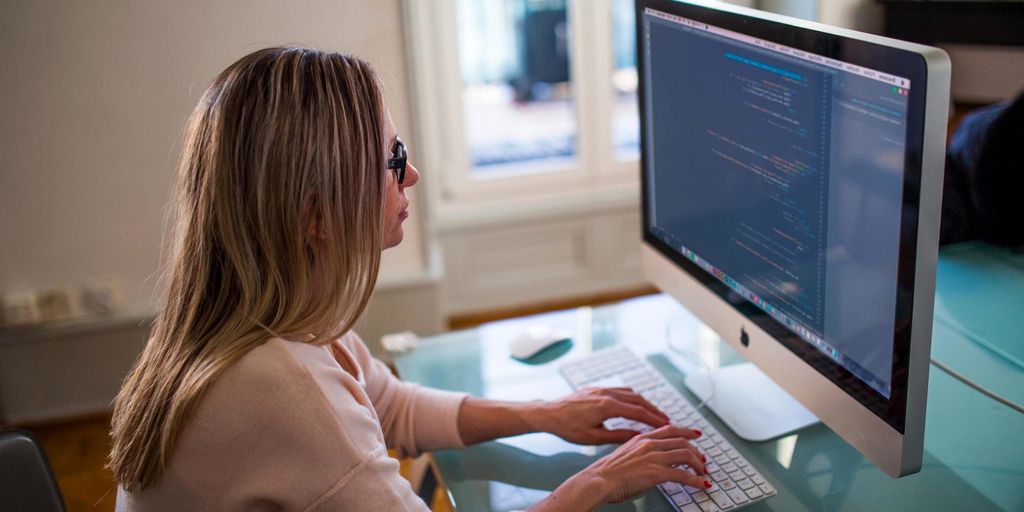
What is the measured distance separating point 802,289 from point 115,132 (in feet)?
6.78

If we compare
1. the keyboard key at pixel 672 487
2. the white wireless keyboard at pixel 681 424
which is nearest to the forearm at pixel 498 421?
the white wireless keyboard at pixel 681 424

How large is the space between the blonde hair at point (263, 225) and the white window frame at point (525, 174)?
188 centimetres

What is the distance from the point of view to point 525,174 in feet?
10.7

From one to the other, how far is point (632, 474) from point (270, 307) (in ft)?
1.47

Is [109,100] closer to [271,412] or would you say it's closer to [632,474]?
[271,412]

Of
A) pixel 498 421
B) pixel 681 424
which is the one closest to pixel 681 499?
pixel 681 424

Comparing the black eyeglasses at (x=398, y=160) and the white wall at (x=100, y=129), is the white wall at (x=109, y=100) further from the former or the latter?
the black eyeglasses at (x=398, y=160)

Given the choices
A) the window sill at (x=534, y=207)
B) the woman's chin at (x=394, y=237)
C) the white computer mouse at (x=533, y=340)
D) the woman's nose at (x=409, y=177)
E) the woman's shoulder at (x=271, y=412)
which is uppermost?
the woman's nose at (x=409, y=177)

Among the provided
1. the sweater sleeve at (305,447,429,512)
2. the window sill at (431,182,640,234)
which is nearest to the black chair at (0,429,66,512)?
the sweater sleeve at (305,447,429,512)

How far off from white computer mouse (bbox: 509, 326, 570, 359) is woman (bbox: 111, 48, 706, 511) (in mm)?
466

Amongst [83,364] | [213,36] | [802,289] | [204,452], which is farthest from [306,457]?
[83,364]

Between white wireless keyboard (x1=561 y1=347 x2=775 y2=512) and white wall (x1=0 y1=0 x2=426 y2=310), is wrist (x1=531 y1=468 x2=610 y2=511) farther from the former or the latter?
white wall (x1=0 y1=0 x2=426 y2=310)

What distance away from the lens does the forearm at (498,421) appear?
1285mm

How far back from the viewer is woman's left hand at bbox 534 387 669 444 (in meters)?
1.25
